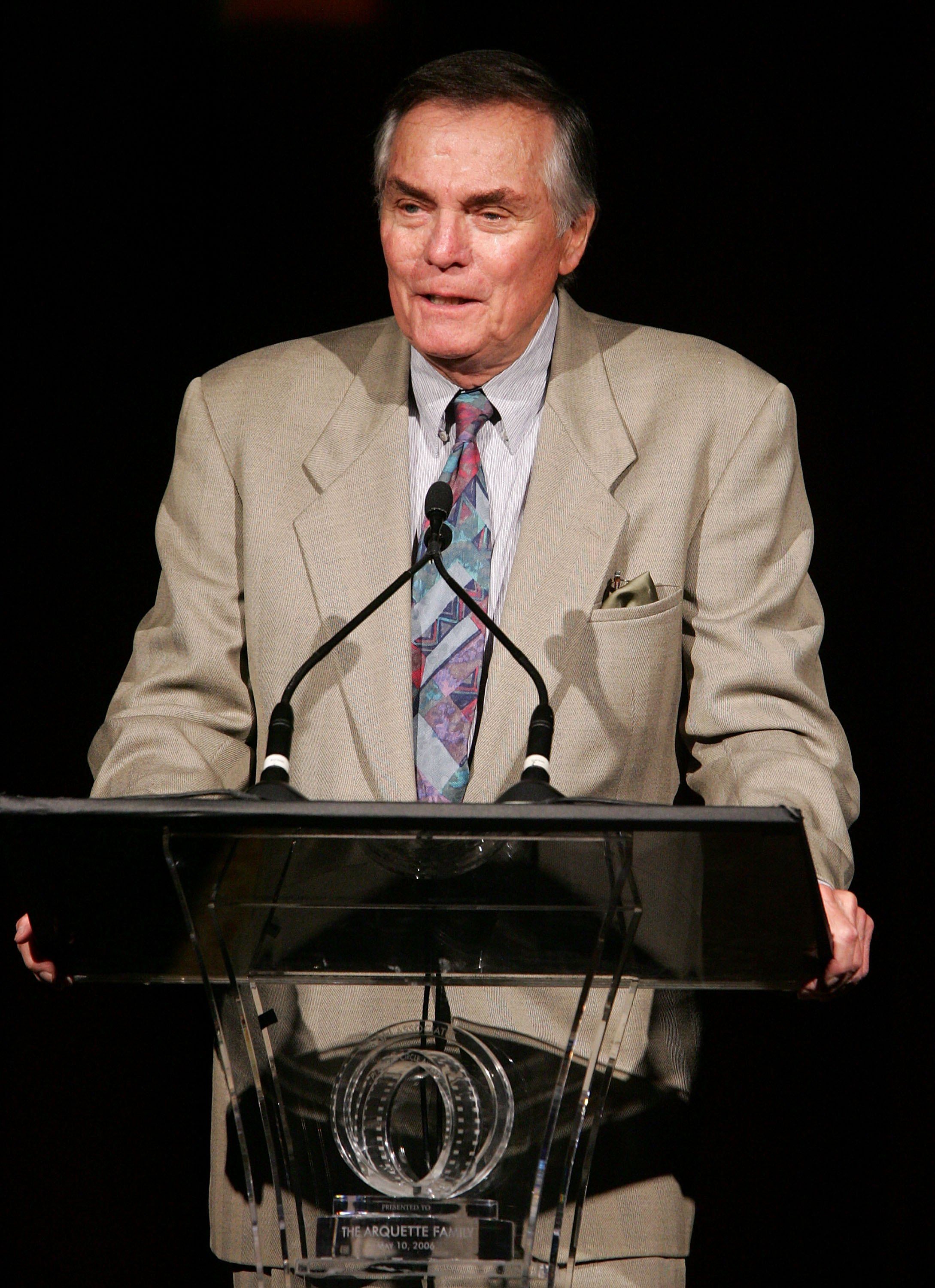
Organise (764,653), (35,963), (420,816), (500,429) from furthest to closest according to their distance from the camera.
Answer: (500,429) → (764,653) → (35,963) → (420,816)

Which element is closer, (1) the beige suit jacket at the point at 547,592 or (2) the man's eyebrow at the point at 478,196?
(1) the beige suit jacket at the point at 547,592

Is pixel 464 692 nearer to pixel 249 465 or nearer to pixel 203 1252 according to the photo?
pixel 249 465

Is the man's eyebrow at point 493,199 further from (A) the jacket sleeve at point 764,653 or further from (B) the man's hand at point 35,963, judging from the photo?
(B) the man's hand at point 35,963

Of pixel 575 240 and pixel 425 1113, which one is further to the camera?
pixel 575 240

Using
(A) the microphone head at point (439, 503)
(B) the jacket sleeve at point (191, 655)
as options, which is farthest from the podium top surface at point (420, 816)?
(B) the jacket sleeve at point (191, 655)

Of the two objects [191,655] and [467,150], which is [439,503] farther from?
[467,150]

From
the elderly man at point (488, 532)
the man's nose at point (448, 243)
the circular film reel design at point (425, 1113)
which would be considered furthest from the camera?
the man's nose at point (448, 243)

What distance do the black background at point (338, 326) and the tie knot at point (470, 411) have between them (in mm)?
685

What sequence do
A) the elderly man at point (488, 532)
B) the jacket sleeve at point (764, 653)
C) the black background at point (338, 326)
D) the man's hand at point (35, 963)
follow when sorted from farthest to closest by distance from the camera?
the black background at point (338, 326) < the elderly man at point (488, 532) < the jacket sleeve at point (764, 653) < the man's hand at point (35, 963)

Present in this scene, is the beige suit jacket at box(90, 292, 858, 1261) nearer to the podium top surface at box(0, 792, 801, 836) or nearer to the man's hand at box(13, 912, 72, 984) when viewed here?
the man's hand at box(13, 912, 72, 984)

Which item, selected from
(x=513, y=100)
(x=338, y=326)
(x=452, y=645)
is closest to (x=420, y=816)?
(x=452, y=645)

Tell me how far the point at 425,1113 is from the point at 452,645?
703 mm

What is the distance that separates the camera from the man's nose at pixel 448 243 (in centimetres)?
175

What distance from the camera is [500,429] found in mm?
1860
